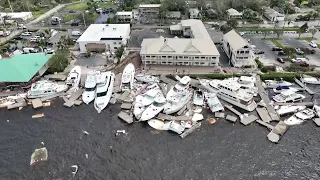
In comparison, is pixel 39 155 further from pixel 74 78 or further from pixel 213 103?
pixel 213 103

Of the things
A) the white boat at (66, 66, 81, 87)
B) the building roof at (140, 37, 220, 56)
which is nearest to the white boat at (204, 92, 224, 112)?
the building roof at (140, 37, 220, 56)

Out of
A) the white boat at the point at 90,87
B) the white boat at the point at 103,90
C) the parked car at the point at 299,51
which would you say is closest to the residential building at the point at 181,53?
the white boat at the point at 103,90

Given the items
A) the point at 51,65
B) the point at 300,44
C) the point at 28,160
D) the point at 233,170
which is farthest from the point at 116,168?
the point at 300,44

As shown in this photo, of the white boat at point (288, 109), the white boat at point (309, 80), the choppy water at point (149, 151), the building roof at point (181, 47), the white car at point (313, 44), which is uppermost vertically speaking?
the building roof at point (181, 47)

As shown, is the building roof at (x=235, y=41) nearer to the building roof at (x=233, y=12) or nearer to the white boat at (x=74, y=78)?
the building roof at (x=233, y=12)

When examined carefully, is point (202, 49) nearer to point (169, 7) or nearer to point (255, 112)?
point (255, 112)

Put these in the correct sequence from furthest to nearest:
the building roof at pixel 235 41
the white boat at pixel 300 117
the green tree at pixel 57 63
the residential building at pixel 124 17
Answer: the residential building at pixel 124 17 < the building roof at pixel 235 41 < the green tree at pixel 57 63 < the white boat at pixel 300 117
